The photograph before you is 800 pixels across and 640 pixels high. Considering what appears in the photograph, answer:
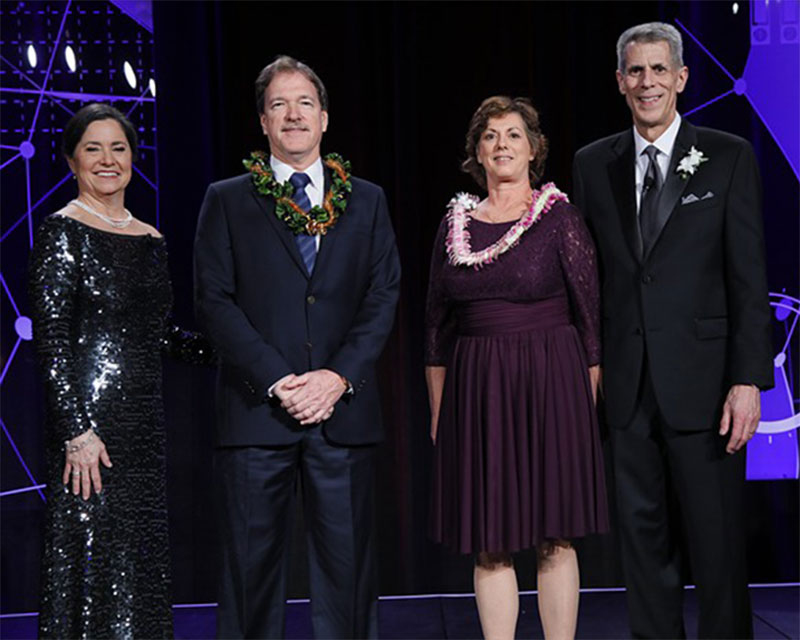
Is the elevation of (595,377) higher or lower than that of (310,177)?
lower

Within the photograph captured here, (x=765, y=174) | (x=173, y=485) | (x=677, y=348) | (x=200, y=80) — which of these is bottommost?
(x=173, y=485)

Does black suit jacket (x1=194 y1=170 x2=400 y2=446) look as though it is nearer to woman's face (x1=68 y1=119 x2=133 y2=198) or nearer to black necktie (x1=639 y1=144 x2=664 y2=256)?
woman's face (x1=68 y1=119 x2=133 y2=198)

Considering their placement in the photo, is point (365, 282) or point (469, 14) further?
point (469, 14)

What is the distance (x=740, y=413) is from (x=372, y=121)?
2139 mm

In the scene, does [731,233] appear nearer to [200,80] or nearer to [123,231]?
[123,231]

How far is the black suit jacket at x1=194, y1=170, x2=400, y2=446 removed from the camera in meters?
2.85

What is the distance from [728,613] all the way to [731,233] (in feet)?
3.50

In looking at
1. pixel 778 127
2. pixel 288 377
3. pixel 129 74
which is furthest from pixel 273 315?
pixel 778 127

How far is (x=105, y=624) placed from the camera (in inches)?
116

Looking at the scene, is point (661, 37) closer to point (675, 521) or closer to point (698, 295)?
point (698, 295)

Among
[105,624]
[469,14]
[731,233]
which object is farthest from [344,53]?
Result: [105,624]

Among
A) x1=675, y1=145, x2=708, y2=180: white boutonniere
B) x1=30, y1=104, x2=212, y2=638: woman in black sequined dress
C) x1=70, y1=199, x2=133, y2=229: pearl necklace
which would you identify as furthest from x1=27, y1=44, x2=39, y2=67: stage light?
x1=675, y1=145, x2=708, y2=180: white boutonniere

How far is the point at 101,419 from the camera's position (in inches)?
117

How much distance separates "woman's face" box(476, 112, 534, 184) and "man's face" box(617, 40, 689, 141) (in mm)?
331
